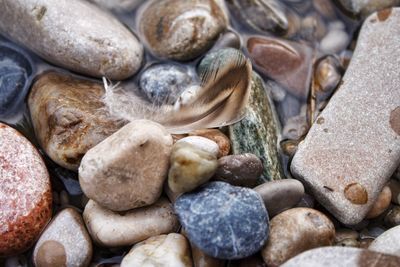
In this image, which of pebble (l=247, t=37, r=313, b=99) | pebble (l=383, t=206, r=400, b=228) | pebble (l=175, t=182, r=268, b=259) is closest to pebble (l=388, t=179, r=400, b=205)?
pebble (l=383, t=206, r=400, b=228)

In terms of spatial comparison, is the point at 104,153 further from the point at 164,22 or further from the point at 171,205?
the point at 164,22

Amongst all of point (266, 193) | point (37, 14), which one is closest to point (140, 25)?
point (37, 14)

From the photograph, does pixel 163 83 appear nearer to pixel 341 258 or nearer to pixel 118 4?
pixel 118 4

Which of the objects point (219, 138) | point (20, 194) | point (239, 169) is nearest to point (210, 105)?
point (219, 138)

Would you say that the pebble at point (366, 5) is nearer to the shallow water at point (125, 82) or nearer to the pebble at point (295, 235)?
the shallow water at point (125, 82)

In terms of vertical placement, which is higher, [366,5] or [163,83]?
[366,5]

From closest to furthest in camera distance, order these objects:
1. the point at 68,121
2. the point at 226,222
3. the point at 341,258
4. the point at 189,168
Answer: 1. the point at 341,258
2. the point at 226,222
3. the point at 189,168
4. the point at 68,121
